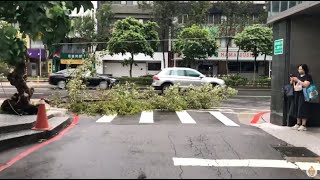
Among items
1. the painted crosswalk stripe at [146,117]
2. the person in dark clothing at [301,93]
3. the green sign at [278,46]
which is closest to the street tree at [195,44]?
the painted crosswalk stripe at [146,117]

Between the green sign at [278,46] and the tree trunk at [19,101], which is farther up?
the green sign at [278,46]

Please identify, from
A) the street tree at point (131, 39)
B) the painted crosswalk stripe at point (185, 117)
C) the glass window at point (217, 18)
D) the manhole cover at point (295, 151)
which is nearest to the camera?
the manhole cover at point (295, 151)

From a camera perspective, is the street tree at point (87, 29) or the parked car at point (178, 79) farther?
the street tree at point (87, 29)

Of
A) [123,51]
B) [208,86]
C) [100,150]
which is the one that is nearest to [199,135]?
[100,150]

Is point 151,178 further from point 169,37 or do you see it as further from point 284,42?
point 169,37

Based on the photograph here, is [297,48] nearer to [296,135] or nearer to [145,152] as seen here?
[296,135]

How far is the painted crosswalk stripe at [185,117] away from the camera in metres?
13.6

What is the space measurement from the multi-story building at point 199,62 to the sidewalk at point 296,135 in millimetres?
37451

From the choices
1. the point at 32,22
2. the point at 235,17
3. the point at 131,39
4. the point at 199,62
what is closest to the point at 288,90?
the point at 32,22

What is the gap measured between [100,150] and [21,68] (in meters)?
4.55

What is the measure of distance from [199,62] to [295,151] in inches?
1651

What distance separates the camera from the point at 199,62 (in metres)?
50.8

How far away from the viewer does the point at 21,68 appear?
39.7 feet

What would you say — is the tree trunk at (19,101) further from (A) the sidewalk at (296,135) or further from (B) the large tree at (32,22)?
(A) the sidewalk at (296,135)
